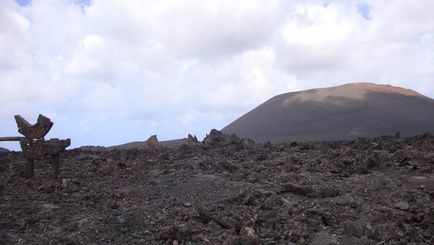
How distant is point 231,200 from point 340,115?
16.1 meters

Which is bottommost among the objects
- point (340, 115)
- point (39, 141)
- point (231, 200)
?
point (231, 200)

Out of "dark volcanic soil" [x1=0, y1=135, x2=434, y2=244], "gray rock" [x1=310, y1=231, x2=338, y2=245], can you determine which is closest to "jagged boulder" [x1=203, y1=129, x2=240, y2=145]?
"dark volcanic soil" [x1=0, y1=135, x2=434, y2=244]

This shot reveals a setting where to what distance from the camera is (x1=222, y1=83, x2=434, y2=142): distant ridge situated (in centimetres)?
2048

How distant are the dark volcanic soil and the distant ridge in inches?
358

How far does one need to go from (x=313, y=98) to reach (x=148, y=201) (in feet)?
59.1

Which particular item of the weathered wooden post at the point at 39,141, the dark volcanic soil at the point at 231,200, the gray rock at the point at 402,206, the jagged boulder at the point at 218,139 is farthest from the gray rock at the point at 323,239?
the jagged boulder at the point at 218,139

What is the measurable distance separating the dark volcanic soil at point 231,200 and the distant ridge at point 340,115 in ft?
29.8

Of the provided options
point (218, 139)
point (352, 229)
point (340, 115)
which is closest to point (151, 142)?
point (218, 139)

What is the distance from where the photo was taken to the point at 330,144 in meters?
13.8

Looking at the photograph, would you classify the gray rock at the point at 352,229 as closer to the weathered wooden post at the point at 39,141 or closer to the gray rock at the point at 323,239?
the gray rock at the point at 323,239

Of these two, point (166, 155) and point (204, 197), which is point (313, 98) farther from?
point (204, 197)

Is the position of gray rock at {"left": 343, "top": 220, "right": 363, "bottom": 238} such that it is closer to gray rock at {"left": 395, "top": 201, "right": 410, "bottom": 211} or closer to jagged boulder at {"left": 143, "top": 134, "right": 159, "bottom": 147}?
gray rock at {"left": 395, "top": 201, "right": 410, "bottom": 211}

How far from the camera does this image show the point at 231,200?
6855 millimetres

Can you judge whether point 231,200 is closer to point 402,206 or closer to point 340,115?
point 402,206
